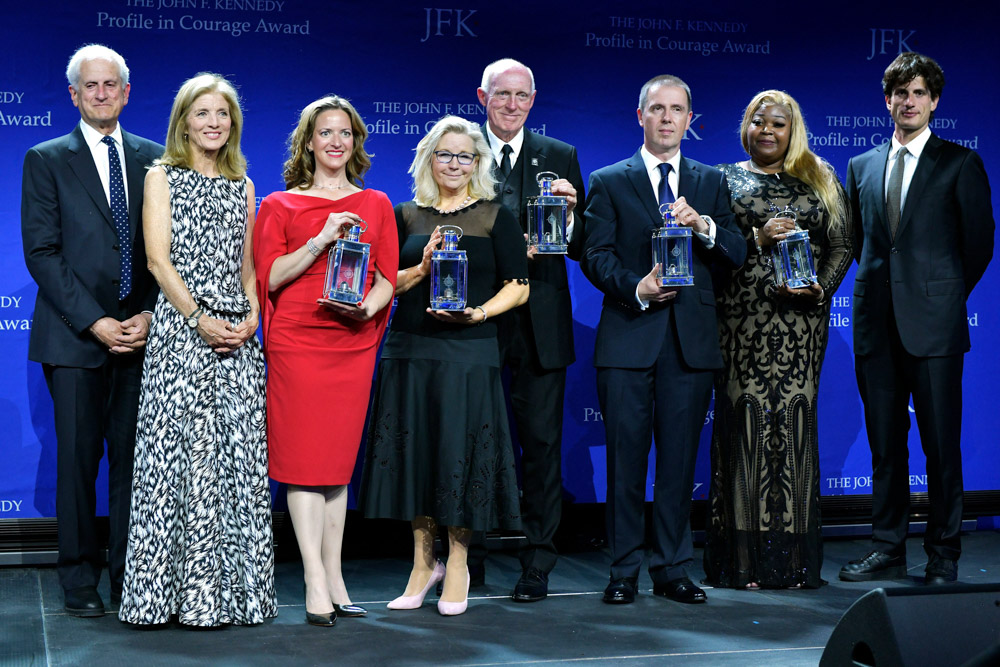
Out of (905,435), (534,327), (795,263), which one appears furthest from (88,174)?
(905,435)

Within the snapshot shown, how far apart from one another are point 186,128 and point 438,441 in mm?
1367

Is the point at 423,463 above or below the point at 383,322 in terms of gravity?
below

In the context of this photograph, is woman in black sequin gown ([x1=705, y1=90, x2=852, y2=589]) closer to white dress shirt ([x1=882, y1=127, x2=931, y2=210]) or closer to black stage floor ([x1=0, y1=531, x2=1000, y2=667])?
black stage floor ([x1=0, y1=531, x2=1000, y2=667])

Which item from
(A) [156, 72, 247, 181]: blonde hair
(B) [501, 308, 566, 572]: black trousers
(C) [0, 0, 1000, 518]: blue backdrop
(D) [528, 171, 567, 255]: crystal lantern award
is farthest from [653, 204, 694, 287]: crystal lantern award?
(A) [156, 72, 247, 181]: blonde hair

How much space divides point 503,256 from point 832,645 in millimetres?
1968

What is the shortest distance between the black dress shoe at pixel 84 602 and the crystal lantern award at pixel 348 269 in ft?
4.52

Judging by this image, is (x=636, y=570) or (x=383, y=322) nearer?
(x=383, y=322)

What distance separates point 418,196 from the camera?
4.13 metres

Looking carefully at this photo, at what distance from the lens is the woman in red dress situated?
12.6 feet

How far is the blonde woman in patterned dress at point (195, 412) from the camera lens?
3762 millimetres

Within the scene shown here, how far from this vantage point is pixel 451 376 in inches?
157

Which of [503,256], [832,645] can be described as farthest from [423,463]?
[832,645]

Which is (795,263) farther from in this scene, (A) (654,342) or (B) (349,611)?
(B) (349,611)

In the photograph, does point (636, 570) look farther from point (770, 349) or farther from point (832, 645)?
point (832, 645)
